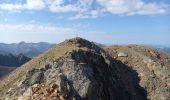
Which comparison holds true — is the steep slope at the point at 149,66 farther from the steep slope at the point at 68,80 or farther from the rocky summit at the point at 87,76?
the steep slope at the point at 68,80

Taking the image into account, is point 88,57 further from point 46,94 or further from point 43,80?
point 46,94

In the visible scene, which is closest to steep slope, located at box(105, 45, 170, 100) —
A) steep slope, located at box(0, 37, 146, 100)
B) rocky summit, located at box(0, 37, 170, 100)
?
rocky summit, located at box(0, 37, 170, 100)

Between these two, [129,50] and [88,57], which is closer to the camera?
[88,57]

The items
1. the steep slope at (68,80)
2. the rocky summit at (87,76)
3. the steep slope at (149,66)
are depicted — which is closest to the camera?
the steep slope at (68,80)

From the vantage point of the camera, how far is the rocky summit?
27.2 m

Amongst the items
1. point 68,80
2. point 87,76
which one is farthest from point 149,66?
point 68,80

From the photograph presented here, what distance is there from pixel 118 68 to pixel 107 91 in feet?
34.0

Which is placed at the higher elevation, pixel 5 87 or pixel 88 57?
pixel 88 57

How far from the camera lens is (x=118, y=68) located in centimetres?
4516

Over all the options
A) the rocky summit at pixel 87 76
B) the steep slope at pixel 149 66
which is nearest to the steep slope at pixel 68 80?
the rocky summit at pixel 87 76

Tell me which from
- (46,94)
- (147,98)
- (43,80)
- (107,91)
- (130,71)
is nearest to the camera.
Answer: (46,94)

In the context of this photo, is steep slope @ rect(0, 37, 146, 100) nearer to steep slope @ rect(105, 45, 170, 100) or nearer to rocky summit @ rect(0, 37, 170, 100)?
rocky summit @ rect(0, 37, 170, 100)

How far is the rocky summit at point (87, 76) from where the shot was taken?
27.2 m

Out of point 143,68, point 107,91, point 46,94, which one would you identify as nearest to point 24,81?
point 46,94
